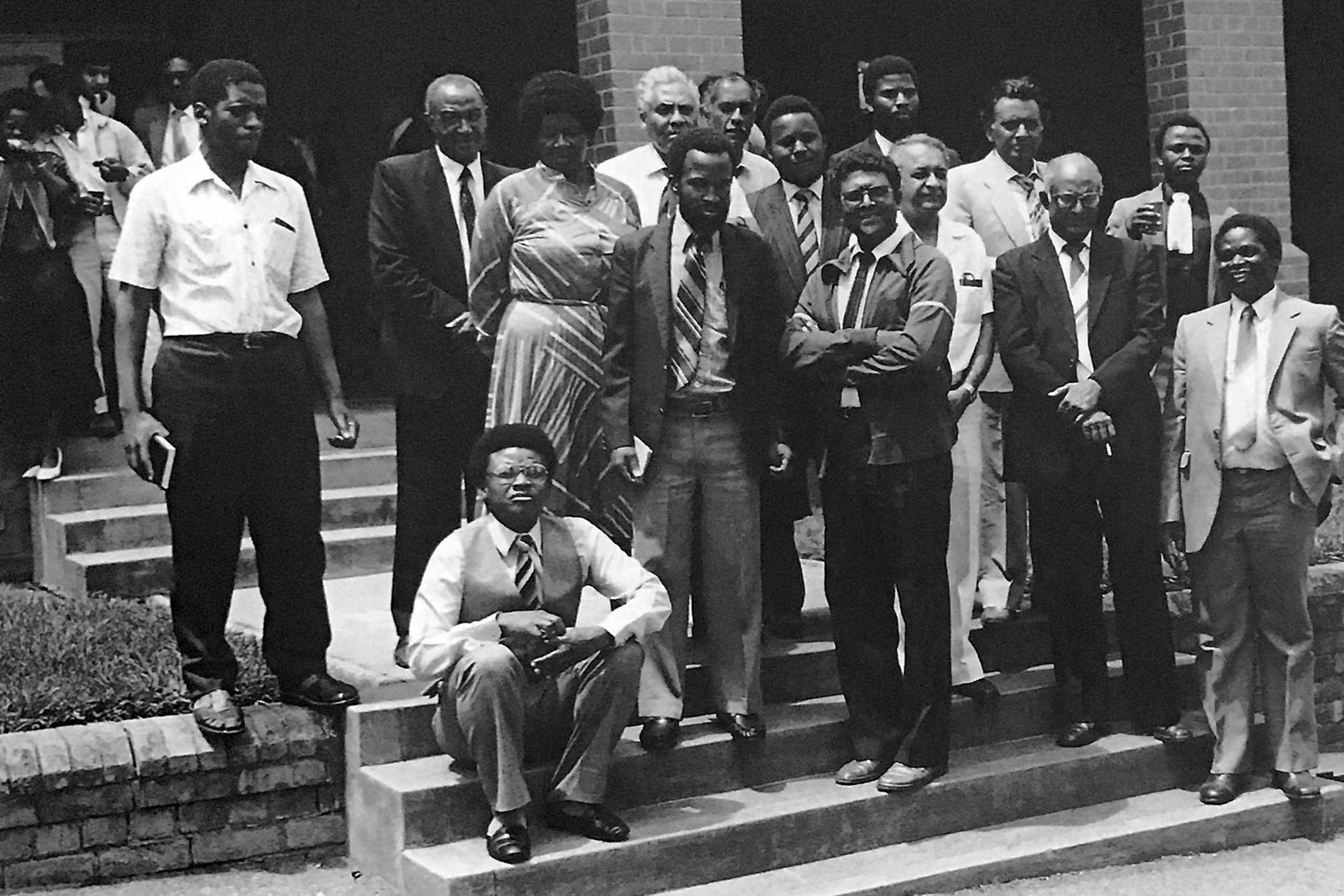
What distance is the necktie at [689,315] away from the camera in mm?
5582

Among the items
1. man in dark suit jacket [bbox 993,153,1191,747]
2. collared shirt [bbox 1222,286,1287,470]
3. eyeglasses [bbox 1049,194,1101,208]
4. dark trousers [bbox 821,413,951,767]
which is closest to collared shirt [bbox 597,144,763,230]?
dark trousers [bbox 821,413,951,767]

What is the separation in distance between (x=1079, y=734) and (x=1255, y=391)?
50.9 inches

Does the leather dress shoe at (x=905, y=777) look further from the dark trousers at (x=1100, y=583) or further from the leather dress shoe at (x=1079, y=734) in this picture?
the dark trousers at (x=1100, y=583)

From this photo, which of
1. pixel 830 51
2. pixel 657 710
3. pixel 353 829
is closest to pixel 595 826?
pixel 657 710

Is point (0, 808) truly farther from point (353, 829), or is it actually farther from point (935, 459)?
point (935, 459)

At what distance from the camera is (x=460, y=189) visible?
6176mm

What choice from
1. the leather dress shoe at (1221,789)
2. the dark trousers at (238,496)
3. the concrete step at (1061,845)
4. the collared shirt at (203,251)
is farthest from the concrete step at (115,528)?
the leather dress shoe at (1221,789)

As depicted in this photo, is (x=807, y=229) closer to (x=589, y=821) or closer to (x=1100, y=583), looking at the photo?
(x=1100, y=583)

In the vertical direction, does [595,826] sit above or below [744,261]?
below

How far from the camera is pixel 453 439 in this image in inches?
243

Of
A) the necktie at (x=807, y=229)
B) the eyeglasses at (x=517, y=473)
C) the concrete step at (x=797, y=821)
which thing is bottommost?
the concrete step at (x=797, y=821)

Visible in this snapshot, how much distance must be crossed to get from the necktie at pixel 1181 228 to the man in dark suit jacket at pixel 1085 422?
0.95 metres

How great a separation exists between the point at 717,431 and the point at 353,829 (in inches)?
65.1

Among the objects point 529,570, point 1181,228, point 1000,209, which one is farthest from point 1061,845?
point 1181,228
